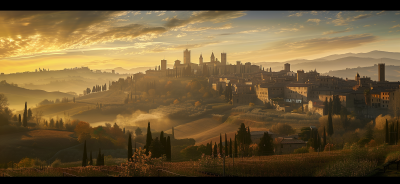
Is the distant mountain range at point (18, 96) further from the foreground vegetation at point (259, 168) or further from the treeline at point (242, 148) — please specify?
the foreground vegetation at point (259, 168)

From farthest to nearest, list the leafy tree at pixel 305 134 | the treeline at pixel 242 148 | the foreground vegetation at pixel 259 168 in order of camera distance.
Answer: the leafy tree at pixel 305 134
the treeline at pixel 242 148
the foreground vegetation at pixel 259 168

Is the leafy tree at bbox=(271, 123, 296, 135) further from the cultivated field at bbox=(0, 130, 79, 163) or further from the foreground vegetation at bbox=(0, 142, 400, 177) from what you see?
the cultivated field at bbox=(0, 130, 79, 163)

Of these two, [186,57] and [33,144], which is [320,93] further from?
[186,57]

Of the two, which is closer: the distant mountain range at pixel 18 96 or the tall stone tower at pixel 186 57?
the distant mountain range at pixel 18 96

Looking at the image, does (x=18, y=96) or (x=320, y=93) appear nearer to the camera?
(x=320, y=93)

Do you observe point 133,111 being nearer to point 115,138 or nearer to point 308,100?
point 115,138

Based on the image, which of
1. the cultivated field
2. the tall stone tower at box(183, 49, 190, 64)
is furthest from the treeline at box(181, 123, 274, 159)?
the tall stone tower at box(183, 49, 190, 64)

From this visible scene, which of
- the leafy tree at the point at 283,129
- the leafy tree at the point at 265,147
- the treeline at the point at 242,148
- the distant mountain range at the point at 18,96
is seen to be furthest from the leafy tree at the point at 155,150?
the distant mountain range at the point at 18,96

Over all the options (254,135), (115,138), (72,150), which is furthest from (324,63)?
(72,150)

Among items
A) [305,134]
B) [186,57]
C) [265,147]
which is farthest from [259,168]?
[186,57]

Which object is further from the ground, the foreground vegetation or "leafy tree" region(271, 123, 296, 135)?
the foreground vegetation
